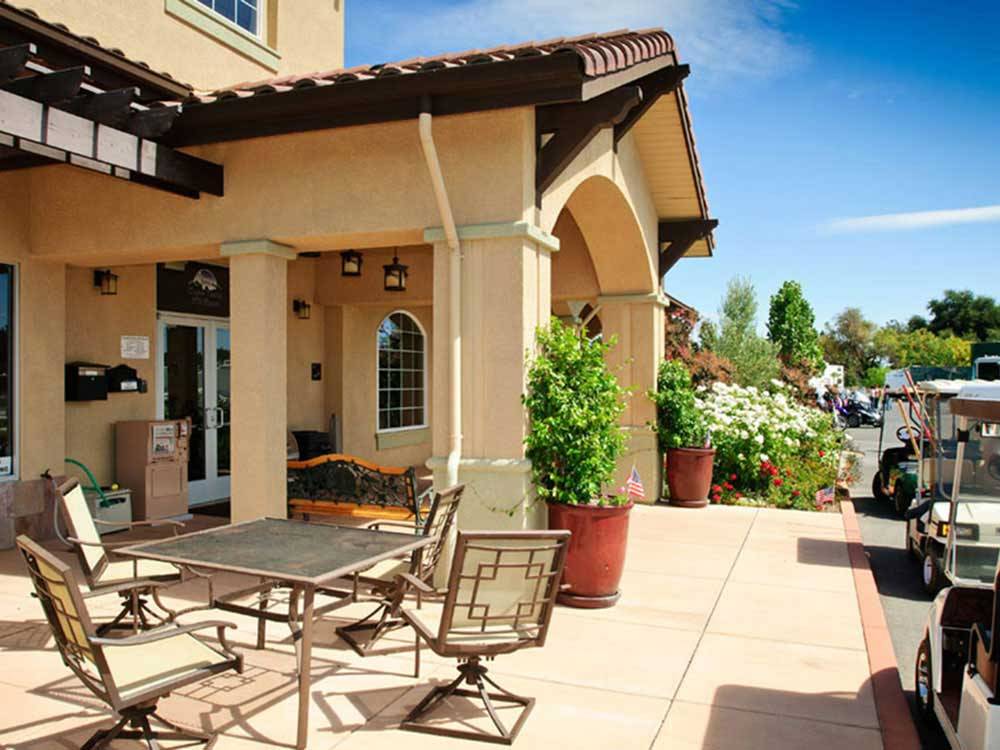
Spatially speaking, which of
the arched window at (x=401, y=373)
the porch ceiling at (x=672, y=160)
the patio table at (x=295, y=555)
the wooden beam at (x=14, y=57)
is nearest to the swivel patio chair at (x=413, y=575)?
the patio table at (x=295, y=555)

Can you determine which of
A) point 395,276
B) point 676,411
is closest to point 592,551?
point 676,411

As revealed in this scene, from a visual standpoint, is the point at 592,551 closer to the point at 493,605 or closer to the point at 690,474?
the point at 493,605

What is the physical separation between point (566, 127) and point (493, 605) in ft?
12.7

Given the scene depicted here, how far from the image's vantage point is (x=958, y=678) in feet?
12.5

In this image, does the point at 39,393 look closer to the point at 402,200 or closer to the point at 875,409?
the point at 402,200

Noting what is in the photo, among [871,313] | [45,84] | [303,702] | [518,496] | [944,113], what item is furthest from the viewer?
[871,313]

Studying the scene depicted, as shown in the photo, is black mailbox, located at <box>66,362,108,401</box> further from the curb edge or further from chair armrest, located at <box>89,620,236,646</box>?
the curb edge

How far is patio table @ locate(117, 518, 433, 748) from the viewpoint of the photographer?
11.9 feet

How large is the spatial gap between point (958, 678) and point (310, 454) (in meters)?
8.75

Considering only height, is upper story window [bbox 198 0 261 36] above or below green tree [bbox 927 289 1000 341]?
below

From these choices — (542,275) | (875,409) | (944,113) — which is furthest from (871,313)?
(542,275)

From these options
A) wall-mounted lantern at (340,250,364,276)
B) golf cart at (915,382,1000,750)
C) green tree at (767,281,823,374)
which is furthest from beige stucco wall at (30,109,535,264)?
green tree at (767,281,823,374)

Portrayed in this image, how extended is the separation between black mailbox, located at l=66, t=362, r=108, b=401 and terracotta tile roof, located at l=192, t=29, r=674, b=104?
325 centimetres

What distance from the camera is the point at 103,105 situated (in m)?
5.64
